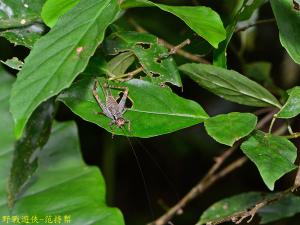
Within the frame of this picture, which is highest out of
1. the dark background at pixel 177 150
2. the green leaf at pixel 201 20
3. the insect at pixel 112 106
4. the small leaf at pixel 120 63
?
the green leaf at pixel 201 20

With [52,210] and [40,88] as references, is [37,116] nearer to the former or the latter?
[52,210]

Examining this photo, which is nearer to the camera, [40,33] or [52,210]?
[40,33]

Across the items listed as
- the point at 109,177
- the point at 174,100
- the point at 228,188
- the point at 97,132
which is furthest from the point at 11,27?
the point at 228,188

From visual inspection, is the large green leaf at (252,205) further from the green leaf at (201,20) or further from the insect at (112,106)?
the green leaf at (201,20)

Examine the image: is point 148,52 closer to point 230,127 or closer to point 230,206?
point 230,127

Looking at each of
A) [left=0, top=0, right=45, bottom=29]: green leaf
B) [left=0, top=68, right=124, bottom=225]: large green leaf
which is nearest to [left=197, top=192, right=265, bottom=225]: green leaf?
[left=0, top=68, right=124, bottom=225]: large green leaf

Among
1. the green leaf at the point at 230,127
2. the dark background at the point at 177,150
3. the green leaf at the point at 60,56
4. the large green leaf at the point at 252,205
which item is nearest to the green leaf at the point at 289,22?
the green leaf at the point at 230,127

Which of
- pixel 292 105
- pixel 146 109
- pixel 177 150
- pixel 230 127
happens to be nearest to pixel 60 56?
pixel 146 109
